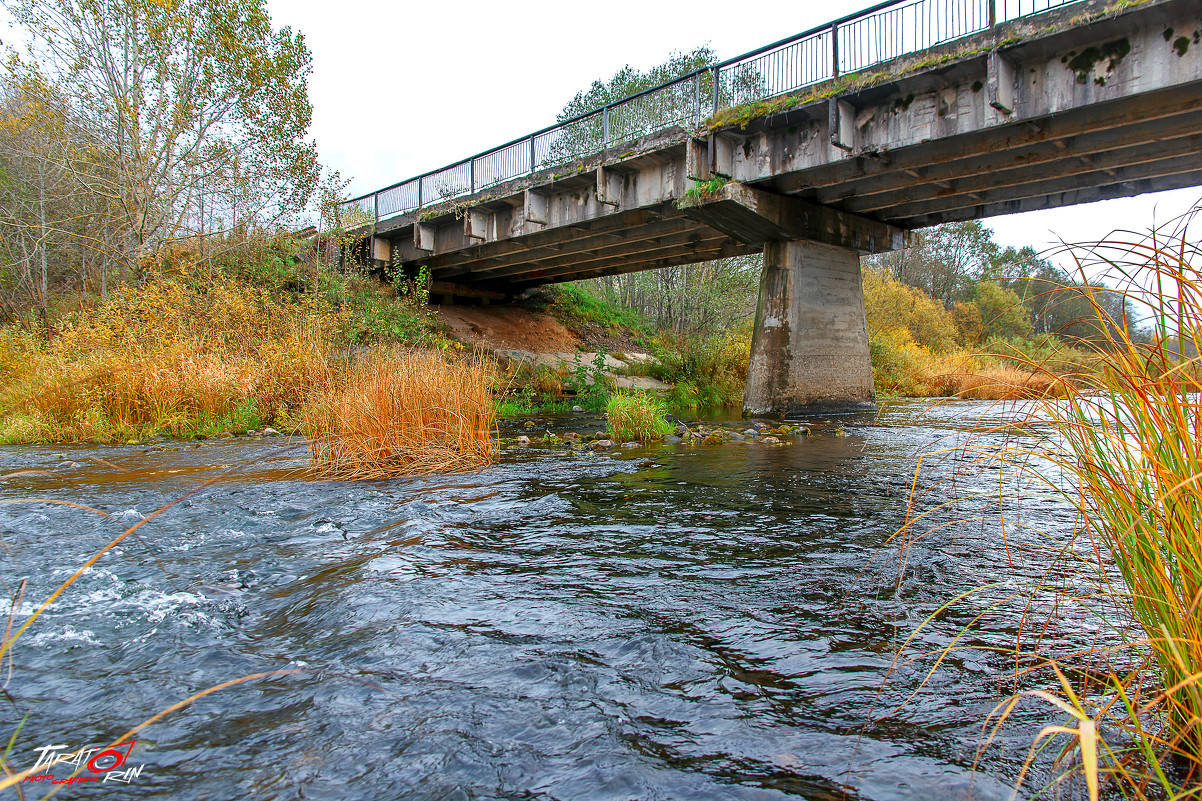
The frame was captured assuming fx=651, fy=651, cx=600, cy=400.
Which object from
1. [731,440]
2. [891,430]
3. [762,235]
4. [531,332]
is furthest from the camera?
[531,332]

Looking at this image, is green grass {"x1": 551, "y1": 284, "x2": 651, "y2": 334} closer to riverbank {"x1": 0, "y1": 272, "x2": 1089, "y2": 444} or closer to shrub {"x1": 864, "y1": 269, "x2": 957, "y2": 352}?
riverbank {"x1": 0, "y1": 272, "x2": 1089, "y2": 444}

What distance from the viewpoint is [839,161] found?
1221cm

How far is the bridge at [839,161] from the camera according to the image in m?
9.47

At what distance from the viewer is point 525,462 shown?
8.38 metres

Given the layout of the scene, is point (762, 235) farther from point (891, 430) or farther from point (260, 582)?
point (260, 582)

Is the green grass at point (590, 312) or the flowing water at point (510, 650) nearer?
the flowing water at point (510, 650)

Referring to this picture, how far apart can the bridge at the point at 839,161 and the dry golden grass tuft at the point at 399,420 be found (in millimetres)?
8245

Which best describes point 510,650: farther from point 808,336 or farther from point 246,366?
point 808,336

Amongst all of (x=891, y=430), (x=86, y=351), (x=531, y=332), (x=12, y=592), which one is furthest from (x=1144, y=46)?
(x=531, y=332)

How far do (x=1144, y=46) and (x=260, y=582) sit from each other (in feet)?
39.9

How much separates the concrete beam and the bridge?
49 mm

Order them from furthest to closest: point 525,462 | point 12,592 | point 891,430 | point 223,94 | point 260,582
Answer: point 223,94 < point 891,430 < point 525,462 < point 260,582 < point 12,592

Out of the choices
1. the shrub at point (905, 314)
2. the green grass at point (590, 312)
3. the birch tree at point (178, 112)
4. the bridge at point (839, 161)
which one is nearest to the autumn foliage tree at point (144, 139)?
the birch tree at point (178, 112)

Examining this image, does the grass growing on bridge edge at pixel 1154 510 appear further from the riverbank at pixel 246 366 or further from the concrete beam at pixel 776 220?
the concrete beam at pixel 776 220
